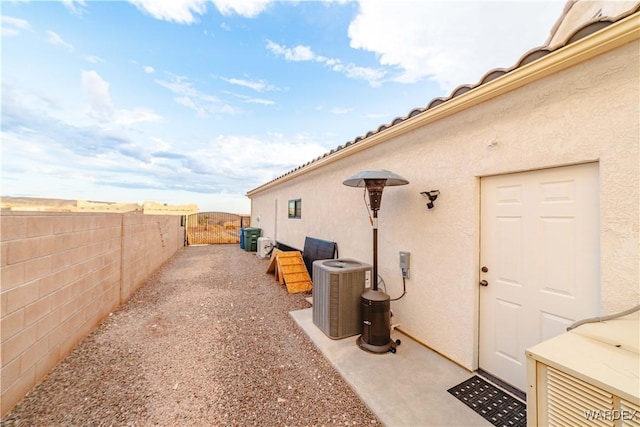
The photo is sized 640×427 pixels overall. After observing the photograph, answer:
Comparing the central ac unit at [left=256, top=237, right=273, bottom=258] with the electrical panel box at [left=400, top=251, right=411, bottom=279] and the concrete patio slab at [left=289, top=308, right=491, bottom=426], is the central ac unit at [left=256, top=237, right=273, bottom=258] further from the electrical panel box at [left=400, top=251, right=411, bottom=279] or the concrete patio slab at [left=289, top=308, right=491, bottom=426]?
the electrical panel box at [left=400, top=251, right=411, bottom=279]

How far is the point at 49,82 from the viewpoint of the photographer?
12.7 ft

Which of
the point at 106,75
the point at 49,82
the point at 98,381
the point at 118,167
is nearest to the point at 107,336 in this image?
the point at 98,381

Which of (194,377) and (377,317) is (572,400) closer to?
(377,317)

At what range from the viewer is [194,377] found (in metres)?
2.66

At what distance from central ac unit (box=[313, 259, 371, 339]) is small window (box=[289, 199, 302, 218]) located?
15.0ft

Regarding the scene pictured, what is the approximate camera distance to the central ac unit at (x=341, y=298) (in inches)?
137

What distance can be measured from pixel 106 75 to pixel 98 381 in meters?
5.72

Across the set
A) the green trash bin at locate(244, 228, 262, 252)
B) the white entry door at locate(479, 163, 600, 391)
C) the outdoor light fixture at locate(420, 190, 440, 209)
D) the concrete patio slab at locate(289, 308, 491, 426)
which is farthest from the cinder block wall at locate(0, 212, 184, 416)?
the green trash bin at locate(244, 228, 262, 252)

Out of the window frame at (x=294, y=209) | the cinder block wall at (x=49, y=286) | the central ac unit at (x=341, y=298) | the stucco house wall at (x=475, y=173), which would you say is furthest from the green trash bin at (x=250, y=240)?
the central ac unit at (x=341, y=298)

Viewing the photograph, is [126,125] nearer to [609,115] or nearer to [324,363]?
[324,363]

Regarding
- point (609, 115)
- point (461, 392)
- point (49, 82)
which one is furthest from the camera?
point (49, 82)

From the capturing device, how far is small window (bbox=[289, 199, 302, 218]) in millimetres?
8211

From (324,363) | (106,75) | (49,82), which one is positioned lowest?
(324,363)

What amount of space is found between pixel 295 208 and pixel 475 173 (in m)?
6.47
